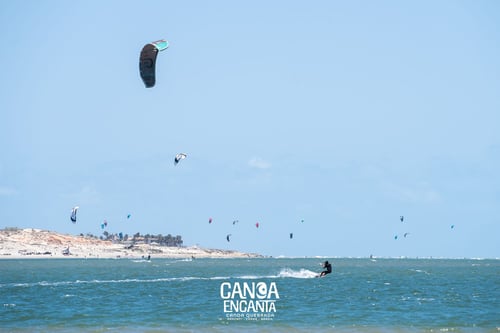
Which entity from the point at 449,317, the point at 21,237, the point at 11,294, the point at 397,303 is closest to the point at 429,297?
the point at 397,303

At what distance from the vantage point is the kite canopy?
2845 centimetres

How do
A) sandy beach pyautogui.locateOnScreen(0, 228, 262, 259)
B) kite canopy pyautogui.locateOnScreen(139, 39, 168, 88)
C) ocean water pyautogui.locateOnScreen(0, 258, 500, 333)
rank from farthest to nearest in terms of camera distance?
sandy beach pyautogui.locateOnScreen(0, 228, 262, 259)
ocean water pyautogui.locateOnScreen(0, 258, 500, 333)
kite canopy pyautogui.locateOnScreen(139, 39, 168, 88)

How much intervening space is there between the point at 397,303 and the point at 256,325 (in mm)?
12559

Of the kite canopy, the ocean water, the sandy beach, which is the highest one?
the kite canopy

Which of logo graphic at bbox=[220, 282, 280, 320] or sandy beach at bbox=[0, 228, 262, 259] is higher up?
sandy beach at bbox=[0, 228, 262, 259]

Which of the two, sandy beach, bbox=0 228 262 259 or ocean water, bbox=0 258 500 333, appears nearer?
ocean water, bbox=0 258 500 333

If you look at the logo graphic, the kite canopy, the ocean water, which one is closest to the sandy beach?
the ocean water

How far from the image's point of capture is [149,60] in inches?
1125

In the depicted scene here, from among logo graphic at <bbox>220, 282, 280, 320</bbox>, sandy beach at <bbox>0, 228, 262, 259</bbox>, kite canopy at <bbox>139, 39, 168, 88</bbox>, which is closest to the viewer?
kite canopy at <bbox>139, 39, 168, 88</bbox>

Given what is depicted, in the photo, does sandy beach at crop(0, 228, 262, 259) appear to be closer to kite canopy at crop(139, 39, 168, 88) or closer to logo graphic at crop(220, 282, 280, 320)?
logo graphic at crop(220, 282, 280, 320)

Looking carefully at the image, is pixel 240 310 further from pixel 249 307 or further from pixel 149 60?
pixel 149 60

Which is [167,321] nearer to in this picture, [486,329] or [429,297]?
[486,329]

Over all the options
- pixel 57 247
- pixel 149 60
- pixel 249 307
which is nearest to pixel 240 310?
pixel 249 307

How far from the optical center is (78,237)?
6614 inches
